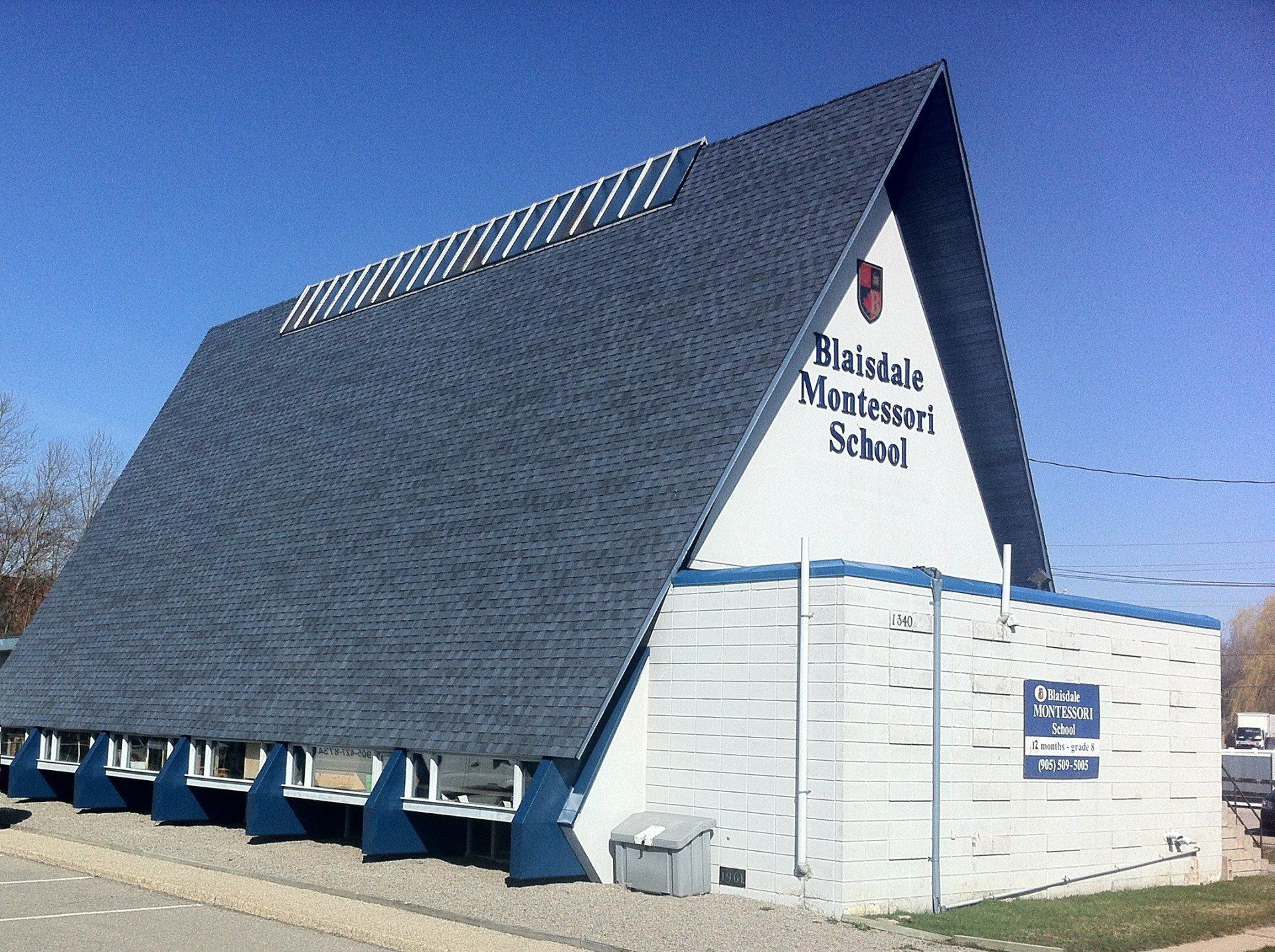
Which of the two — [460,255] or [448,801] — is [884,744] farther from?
[460,255]

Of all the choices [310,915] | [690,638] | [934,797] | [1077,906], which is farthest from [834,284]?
[310,915]

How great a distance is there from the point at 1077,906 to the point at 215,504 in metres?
19.1

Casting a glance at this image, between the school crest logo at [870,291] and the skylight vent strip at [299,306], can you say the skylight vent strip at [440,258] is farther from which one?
the school crest logo at [870,291]

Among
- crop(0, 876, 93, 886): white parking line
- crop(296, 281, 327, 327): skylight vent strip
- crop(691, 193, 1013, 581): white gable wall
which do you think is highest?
crop(296, 281, 327, 327): skylight vent strip

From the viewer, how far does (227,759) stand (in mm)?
20891

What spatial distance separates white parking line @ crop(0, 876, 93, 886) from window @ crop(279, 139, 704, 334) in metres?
14.1

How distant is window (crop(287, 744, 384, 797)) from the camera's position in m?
18.1

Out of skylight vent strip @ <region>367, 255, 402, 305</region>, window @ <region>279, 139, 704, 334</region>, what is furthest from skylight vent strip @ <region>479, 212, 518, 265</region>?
skylight vent strip @ <region>367, 255, 402, 305</region>

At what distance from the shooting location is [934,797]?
15.4m

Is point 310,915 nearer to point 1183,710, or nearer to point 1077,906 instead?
point 1077,906

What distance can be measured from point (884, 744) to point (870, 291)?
8.42m

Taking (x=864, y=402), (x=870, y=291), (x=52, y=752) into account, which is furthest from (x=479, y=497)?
(x=52, y=752)

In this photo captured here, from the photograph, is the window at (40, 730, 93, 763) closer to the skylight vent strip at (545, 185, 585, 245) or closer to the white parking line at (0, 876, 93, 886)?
the white parking line at (0, 876, 93, 886)

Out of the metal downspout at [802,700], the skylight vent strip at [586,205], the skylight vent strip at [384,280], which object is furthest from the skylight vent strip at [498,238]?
the metal downspout at [802,700]
